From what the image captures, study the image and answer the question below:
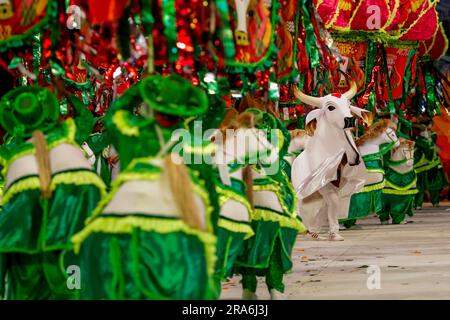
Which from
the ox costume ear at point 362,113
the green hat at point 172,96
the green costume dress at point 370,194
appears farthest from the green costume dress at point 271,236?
the green costume dress at point 370,194

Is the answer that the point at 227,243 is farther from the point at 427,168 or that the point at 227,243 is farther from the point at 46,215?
the point at 427,168

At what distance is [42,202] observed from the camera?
5.36 metres

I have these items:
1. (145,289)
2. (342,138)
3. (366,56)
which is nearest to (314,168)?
(342,138)

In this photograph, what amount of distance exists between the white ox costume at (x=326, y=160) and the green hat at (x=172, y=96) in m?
6.63

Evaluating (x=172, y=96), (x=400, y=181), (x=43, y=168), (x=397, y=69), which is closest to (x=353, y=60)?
(x=397, y=69)

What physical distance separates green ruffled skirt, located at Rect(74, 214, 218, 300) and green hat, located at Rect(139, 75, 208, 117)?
539mm

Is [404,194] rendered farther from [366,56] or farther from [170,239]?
[170,239]

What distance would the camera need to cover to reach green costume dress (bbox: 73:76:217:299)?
4.35 meters

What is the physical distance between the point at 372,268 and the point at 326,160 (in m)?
2.72

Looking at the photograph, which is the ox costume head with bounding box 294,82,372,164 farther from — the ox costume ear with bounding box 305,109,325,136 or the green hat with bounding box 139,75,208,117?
the green hat with bounding box 139,75,208,117

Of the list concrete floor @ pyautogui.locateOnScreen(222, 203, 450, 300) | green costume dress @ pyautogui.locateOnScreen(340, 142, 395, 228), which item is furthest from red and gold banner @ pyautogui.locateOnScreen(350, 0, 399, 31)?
concrete floor @ pyautogui.locateOnScreen(222, 203, 450, 300)

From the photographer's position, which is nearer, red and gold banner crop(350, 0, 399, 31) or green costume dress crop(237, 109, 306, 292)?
green costume dress crop(237, 109, 306, 292)

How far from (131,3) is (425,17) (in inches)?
387

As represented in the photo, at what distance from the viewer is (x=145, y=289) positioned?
4.38 m
